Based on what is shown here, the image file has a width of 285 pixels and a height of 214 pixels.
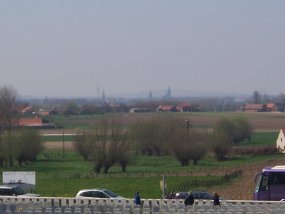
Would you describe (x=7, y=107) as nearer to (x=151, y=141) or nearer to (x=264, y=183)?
(x=151, y=141)

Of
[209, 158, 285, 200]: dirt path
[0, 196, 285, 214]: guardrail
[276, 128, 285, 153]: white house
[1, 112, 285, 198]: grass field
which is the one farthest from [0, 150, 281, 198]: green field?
[0, 196, 285, 214]: guardrail

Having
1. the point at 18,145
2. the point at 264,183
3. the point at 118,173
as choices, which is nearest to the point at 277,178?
the point at 264,183

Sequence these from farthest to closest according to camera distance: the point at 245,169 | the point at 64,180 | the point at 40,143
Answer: the point at 40,143, the point at 245,169, the point at 64,180

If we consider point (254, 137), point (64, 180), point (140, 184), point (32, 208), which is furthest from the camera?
point (254, 137)

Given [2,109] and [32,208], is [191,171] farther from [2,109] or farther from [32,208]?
[32,208]

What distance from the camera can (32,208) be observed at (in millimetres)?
28328

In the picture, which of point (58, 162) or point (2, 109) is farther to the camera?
point (2, 109)

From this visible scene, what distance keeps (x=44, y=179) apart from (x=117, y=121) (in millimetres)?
15674

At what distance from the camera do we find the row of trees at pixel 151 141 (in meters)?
70.5

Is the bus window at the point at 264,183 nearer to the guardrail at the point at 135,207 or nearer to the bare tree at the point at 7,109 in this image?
the guardrail at the point at 135,207

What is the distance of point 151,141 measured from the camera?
289 feet

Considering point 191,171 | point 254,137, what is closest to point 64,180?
A: point 191,171

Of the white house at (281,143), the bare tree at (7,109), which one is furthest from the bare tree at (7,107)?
the white house at (281,143)

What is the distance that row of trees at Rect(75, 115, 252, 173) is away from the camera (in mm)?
70500
